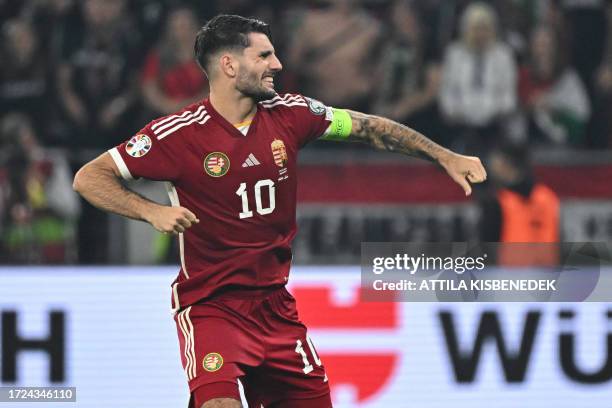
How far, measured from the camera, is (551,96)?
12.1 metres

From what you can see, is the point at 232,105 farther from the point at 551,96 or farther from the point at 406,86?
the point at 551,96

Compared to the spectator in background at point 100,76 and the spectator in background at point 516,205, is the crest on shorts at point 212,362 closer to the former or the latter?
the spectator in background at point 516,205

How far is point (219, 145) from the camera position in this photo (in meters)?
5.95

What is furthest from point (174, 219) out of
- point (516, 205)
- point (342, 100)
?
point (342, 100)

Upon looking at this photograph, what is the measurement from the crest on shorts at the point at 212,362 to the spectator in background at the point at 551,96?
22.3ft

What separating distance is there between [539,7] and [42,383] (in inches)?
256

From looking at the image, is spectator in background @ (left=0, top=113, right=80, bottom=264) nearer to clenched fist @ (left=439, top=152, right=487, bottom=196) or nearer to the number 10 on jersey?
the number 10 on jersey

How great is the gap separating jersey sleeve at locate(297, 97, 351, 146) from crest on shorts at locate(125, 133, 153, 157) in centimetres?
73

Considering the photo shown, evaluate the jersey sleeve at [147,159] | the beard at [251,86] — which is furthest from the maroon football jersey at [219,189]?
the beard at [251,86]

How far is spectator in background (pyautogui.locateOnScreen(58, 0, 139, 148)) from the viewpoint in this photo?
11859 millimetres

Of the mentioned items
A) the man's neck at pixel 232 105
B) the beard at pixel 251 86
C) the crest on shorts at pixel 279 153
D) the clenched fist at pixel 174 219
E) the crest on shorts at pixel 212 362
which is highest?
the beard at pixel 251 86

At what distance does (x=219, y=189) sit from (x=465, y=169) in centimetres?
113

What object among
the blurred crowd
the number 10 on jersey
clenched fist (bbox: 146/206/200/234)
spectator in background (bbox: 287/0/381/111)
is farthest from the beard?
spectator in background (bbox: 287/0/381/111)

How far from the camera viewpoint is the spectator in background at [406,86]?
38.9 ft
